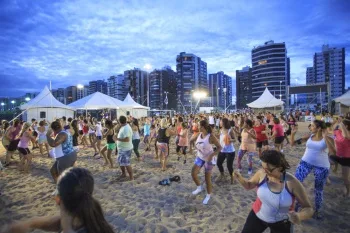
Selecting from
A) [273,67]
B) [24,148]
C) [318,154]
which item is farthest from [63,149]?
[273,67]

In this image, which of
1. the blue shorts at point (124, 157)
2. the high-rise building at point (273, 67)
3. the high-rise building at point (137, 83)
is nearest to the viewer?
the blue shorts at point (124, 157)

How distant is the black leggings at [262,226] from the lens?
99.6 inches

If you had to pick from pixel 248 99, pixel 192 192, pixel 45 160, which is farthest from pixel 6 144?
pixel 248 99

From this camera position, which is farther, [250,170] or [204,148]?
[250,170]

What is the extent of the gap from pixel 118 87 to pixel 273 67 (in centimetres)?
8502

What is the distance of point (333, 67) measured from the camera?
5871 inches

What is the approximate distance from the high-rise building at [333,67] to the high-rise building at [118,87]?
4766 inches

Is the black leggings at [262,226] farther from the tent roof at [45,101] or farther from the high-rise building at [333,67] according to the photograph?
the high-rise building at [333,67]

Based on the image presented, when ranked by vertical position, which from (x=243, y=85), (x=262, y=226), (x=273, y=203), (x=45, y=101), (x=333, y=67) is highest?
(x=333, y=67)

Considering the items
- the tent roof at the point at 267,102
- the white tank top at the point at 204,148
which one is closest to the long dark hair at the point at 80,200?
the white tank top at the point at 204,148

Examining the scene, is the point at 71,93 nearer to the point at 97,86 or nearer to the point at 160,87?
the point at 97,86

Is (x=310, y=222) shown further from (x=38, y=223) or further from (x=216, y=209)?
(x=38, y=223)

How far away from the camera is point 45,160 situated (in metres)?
10.1

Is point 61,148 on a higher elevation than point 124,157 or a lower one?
higher
